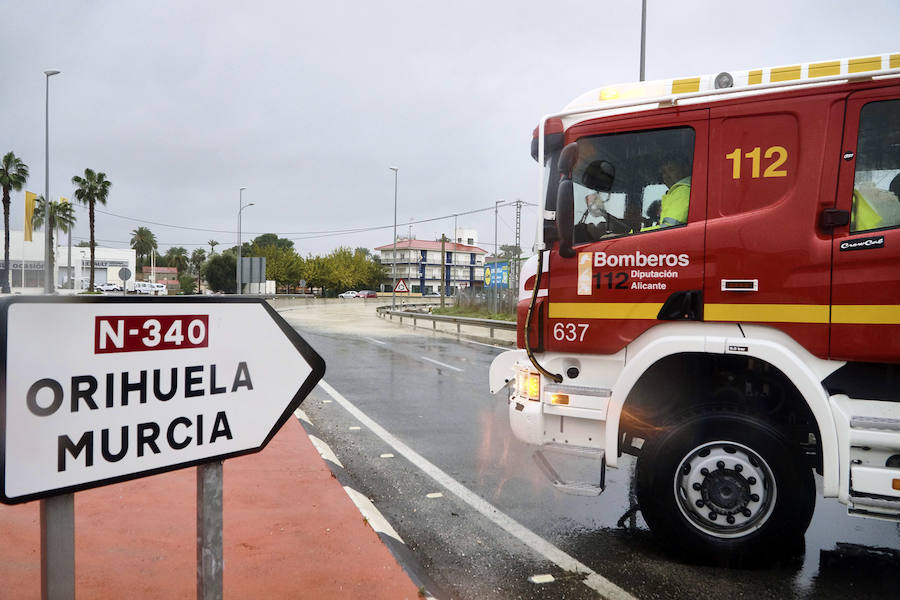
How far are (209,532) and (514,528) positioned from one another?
282 cm

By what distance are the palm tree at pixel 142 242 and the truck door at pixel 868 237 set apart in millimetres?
127355

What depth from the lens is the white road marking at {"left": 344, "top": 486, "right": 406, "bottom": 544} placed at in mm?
3992

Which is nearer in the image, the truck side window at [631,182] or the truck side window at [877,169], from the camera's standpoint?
the truck side window at [877,169]

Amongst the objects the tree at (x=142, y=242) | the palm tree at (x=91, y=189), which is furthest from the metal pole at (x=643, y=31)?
the tree at (x=142, y=242)

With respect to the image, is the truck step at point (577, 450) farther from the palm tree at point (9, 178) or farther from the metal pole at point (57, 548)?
the palm tree at point (9, 178)

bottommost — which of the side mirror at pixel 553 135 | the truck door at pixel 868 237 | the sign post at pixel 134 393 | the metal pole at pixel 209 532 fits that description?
the metal pole at pixel 209 532

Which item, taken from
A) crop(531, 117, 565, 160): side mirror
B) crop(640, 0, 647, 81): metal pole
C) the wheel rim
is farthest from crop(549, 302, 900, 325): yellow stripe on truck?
crop(640, 0, 647, 81): metal pole

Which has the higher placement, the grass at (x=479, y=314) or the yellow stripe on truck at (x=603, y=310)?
the yellow stripe on truck at (x=603, y=310)

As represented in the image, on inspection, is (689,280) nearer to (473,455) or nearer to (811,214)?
Answer: (811,214)

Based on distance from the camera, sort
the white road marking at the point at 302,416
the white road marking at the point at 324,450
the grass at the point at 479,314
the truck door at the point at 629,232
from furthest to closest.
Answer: the grass at the point at 479,314, the white road marking at the point at 302,416, the white road marking at the point at 324,450, the truck door at the point at 629,232

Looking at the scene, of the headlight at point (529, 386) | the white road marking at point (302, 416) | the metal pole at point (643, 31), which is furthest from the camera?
the metal pole at point (643, 31)

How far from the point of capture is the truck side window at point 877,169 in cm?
344

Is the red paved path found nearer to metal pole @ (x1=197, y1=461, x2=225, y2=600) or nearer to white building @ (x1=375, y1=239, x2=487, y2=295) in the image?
metal pole @ (x1=197, y1=461, x2=225, y2=600)

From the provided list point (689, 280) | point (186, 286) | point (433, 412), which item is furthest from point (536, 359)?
point (186, 286)
